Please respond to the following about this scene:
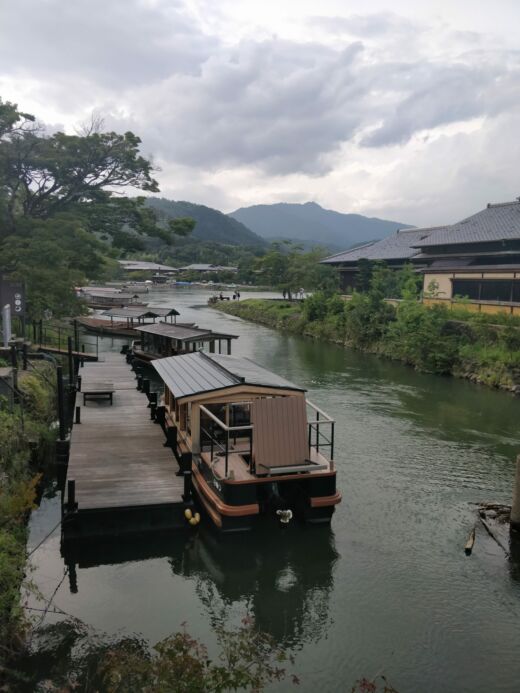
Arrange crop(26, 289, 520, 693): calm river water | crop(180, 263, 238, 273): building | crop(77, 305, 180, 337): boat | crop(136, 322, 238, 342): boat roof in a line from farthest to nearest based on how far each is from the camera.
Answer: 1. crop(180, 263, 238, 273): building
2. crop(77, 305, 180, 337): boat
3. crop(136, 322, 238, 342): boat roof
4. crop(26, 289, 520, 693): calm river water

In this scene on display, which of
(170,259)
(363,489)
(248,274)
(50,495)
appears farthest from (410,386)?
(170,259)

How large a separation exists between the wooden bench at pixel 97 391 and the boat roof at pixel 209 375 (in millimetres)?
2775

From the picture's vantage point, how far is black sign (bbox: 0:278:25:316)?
19719mm

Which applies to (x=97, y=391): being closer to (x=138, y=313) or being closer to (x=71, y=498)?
(x=71, y=498)

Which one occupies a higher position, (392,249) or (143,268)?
(392,249)

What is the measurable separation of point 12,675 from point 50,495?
7033mm

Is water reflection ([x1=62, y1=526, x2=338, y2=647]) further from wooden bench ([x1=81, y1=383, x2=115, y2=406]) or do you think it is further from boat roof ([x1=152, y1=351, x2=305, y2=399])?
wooden bench ([x1=81, y1=383, x2=115, y2=406])

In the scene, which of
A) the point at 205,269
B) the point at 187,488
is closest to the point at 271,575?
the point at 187,488

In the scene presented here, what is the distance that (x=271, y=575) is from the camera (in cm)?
1054

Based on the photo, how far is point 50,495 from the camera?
553 inches

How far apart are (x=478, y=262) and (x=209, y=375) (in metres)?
28.5

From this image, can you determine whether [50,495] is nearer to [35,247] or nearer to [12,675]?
[12,675]

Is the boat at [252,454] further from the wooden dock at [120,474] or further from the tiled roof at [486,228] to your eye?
the tiled roof at [486,228]

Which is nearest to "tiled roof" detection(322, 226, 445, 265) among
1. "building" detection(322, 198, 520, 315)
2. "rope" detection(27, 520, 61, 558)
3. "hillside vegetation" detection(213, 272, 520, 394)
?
"building" detection(322, 198, 520, 315)
